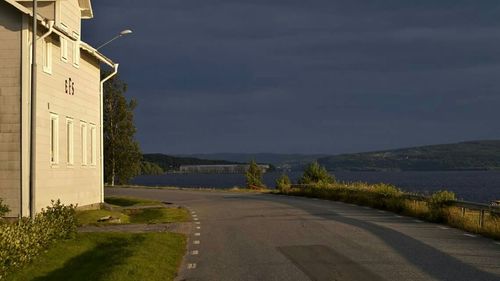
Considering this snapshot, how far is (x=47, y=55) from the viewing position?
23.4 metres

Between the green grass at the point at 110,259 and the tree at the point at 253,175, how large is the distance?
180 ft

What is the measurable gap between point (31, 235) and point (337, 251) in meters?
6.88

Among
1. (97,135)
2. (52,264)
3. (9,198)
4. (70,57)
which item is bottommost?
(52,264)

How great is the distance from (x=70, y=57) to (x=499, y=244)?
58.9 ft


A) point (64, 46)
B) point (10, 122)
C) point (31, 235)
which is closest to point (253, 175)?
point (64, 46)

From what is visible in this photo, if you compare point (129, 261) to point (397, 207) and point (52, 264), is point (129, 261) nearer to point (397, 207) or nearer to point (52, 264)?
point (52, 264)

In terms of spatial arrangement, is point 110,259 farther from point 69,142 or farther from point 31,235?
point 69,142

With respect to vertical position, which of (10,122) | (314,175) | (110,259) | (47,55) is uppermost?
(47,55)

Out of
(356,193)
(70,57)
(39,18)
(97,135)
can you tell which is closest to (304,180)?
(356,193)

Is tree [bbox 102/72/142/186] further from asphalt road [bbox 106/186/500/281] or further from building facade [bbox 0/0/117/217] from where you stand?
asphalt road [bbox 106/186/500/281]

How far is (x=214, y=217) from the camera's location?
26281mm

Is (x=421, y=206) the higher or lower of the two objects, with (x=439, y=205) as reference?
lower

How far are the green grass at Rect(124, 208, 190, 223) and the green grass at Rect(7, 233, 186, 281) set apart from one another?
697 centimetres

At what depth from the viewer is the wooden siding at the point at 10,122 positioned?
2078 centimetres
